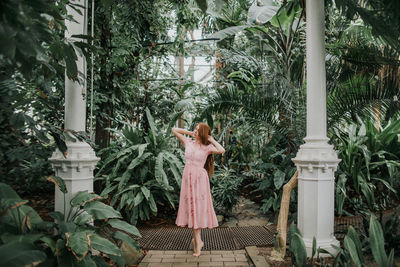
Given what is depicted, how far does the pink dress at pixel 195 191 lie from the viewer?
351cm

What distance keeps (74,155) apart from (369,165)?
4.26 metres

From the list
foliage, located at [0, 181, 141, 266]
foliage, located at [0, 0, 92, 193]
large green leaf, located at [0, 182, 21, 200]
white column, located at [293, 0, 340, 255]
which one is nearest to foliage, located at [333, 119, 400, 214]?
white column, located at [293, 0, 340, 255]

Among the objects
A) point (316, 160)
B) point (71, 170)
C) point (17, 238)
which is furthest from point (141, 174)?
point (17, 238)

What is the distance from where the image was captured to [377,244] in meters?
2.22

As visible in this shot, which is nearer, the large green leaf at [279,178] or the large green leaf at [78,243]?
the large green leaf at [78,243]

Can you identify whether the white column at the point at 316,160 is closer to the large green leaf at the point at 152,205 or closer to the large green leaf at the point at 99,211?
the large green leaf at the point at 99,211

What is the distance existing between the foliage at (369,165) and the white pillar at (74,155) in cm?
338

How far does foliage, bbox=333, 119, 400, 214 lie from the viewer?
4.46 m

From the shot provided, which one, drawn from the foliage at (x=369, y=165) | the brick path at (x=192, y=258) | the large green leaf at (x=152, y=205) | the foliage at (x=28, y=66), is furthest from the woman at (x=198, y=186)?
the foliage at (x=369, y=165)

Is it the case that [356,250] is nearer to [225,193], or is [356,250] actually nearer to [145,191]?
[225,193]

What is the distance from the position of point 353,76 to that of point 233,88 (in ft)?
4.80

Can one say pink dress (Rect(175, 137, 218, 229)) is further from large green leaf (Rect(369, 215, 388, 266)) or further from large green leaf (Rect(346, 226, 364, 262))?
large green leaf (Rect(369, 215, 388, 266))

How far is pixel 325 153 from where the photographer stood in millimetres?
2963


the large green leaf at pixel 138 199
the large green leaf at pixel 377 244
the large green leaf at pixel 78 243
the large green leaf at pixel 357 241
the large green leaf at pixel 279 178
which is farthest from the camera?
the large green leaf at pixel 279 178
